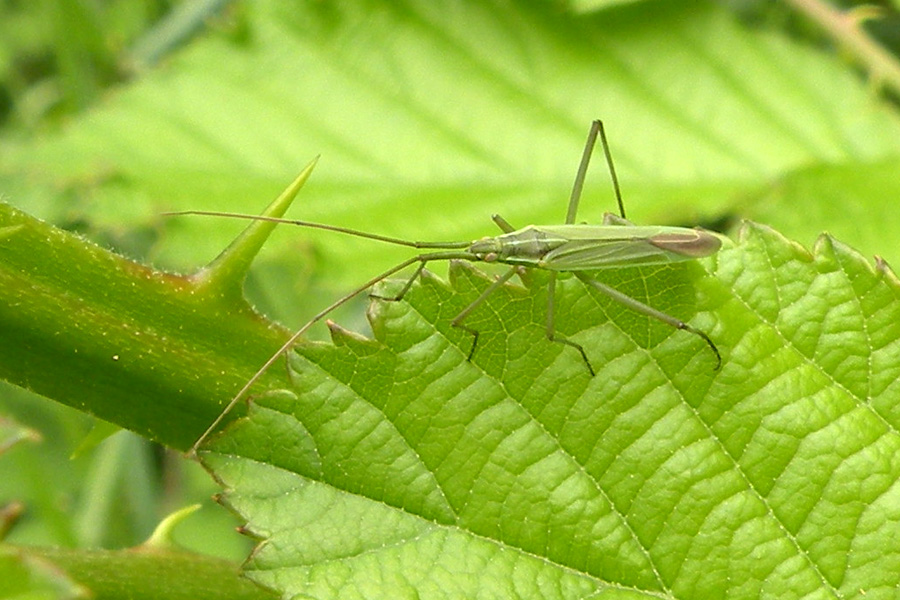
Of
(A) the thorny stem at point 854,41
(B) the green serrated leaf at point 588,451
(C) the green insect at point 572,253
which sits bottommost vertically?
(B) the green serrated leaf at point 588,451

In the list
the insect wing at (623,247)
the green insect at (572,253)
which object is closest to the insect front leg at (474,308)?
the green insect at (572,253)

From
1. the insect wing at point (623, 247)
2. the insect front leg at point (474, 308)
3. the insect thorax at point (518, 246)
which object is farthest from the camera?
the insect thorax at point (518, 246)

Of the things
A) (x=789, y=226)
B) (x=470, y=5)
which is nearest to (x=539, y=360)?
(x=789, y=226)

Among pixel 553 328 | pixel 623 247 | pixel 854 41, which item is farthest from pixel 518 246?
pixel 854 41

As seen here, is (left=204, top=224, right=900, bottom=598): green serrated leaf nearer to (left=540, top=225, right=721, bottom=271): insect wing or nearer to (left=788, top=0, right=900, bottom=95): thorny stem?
(left=540, top=225, right=721, bottom=271): insect wing

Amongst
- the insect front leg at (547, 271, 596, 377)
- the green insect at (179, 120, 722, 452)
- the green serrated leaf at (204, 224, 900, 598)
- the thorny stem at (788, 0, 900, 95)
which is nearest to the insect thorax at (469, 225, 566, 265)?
Answer: the green insect at (179, 120, 722, 452)

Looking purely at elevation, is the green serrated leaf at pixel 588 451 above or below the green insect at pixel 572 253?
below

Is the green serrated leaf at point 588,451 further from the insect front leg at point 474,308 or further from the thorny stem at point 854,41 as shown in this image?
the thorny stem at point 854,41
